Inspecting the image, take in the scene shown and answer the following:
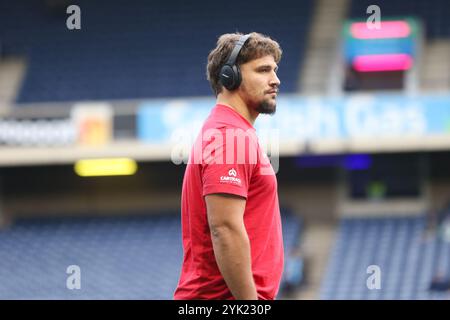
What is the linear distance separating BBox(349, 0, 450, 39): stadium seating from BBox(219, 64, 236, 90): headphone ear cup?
15.2m

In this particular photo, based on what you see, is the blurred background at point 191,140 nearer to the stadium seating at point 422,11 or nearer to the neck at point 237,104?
the stadium seating at point 422,11

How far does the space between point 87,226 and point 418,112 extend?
231 inches

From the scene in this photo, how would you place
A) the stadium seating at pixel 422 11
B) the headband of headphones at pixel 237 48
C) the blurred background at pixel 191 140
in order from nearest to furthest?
the headband of headphones at pixel 237 48 < the blurred background at pixel 191 140 < the stadium seating at pixel 422 11

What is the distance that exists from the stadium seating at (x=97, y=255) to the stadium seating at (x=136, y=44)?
7.02 feet

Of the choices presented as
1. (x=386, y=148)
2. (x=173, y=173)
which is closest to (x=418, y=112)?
(x=386, y=148)

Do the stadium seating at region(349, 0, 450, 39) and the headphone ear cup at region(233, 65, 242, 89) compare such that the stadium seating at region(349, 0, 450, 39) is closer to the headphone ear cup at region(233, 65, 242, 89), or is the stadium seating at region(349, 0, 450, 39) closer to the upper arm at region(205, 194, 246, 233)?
the headphone ear cup at region(233, 65, 242, 89)

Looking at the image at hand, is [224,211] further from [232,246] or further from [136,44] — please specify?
[136,44]

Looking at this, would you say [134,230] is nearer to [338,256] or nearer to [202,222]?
[338,256]

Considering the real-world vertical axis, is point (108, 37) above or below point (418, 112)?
above

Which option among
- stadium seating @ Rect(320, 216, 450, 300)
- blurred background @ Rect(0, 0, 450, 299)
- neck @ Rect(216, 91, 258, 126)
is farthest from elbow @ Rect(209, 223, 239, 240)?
blurred background @ Rect(0, 0, 450, 299)

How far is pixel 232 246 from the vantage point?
3689 mm

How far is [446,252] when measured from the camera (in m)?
16.9

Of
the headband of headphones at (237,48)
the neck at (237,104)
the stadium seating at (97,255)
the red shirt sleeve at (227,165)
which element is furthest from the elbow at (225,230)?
the stadium seating at (97,255)

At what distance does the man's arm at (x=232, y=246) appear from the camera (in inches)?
145
